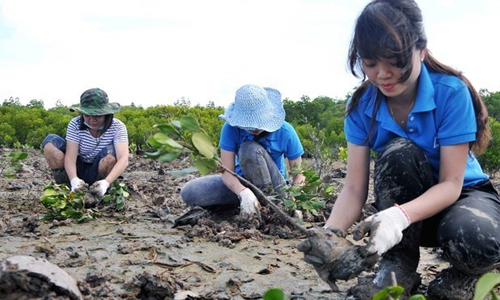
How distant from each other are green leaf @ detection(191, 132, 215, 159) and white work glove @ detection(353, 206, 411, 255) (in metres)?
0.59

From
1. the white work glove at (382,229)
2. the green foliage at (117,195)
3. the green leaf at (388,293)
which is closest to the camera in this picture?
the green leaf at (388,293)

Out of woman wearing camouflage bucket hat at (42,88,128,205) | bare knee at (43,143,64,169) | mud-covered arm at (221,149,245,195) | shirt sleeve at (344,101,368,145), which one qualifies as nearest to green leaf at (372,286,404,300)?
shirt sleeve at (344,101,368,145)

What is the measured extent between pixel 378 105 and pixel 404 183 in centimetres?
36

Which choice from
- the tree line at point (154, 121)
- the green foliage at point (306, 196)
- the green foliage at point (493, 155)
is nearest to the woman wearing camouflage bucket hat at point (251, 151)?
the green foliage at point (306, 196)

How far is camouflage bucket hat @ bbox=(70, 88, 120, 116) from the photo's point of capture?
13.8 feet

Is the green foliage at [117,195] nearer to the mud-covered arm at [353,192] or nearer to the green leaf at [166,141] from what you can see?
the mud-covered arm at [353,192]

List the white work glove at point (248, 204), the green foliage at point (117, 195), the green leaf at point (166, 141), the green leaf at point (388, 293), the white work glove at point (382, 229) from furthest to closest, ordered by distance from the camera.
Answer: the green foliage at point (117, 195), the white work glove at point (248, 204), the white work glove at point (382, 229), the green leaf at point (166, 141), the green leaf at point (388, 293)

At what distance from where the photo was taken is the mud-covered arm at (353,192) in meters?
2.40

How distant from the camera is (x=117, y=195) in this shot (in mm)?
4223

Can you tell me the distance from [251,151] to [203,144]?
66.8 inches

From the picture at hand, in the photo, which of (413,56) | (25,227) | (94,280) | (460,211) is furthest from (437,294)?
(25,227)

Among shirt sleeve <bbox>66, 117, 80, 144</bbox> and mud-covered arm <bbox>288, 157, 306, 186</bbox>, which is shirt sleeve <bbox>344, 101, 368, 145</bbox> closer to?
mud-covered arm <bbox>288, 157, 306, 186</bbox>

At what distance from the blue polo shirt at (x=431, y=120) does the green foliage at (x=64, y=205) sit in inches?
85.5

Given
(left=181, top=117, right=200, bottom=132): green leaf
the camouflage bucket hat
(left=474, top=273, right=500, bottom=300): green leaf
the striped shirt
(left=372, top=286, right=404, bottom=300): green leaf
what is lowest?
the striped shirt
